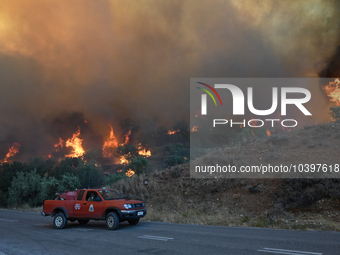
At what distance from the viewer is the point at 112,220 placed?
40.1ft

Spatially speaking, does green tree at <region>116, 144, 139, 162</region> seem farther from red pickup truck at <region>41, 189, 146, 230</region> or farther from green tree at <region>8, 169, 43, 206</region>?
red pickup truck at <region>41, 189, 146, 230</region>

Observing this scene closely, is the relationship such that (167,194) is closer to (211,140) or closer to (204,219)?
(204,219)

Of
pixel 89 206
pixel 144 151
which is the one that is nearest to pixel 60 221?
pixel 89 206

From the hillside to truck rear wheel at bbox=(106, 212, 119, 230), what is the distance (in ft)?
14.9

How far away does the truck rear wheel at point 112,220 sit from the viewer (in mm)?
12078

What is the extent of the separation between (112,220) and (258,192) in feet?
30.8

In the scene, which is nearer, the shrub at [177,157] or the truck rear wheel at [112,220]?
the truck rear wheel at [112,220]

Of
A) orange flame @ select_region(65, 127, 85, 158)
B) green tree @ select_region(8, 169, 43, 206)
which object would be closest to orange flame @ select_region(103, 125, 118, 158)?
orange flame @ select_region(65, 127, 85, 158)

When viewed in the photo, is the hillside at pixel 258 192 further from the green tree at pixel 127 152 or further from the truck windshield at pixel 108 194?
the green tree at pixel 127 152

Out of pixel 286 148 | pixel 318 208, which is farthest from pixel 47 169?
pixel 318 208

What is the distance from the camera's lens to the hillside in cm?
1353

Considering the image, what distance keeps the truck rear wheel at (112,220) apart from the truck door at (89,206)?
1.63ft

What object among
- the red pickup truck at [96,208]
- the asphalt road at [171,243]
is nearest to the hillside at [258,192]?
the asphalt road at [171,243]

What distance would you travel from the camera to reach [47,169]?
66.0 metres
